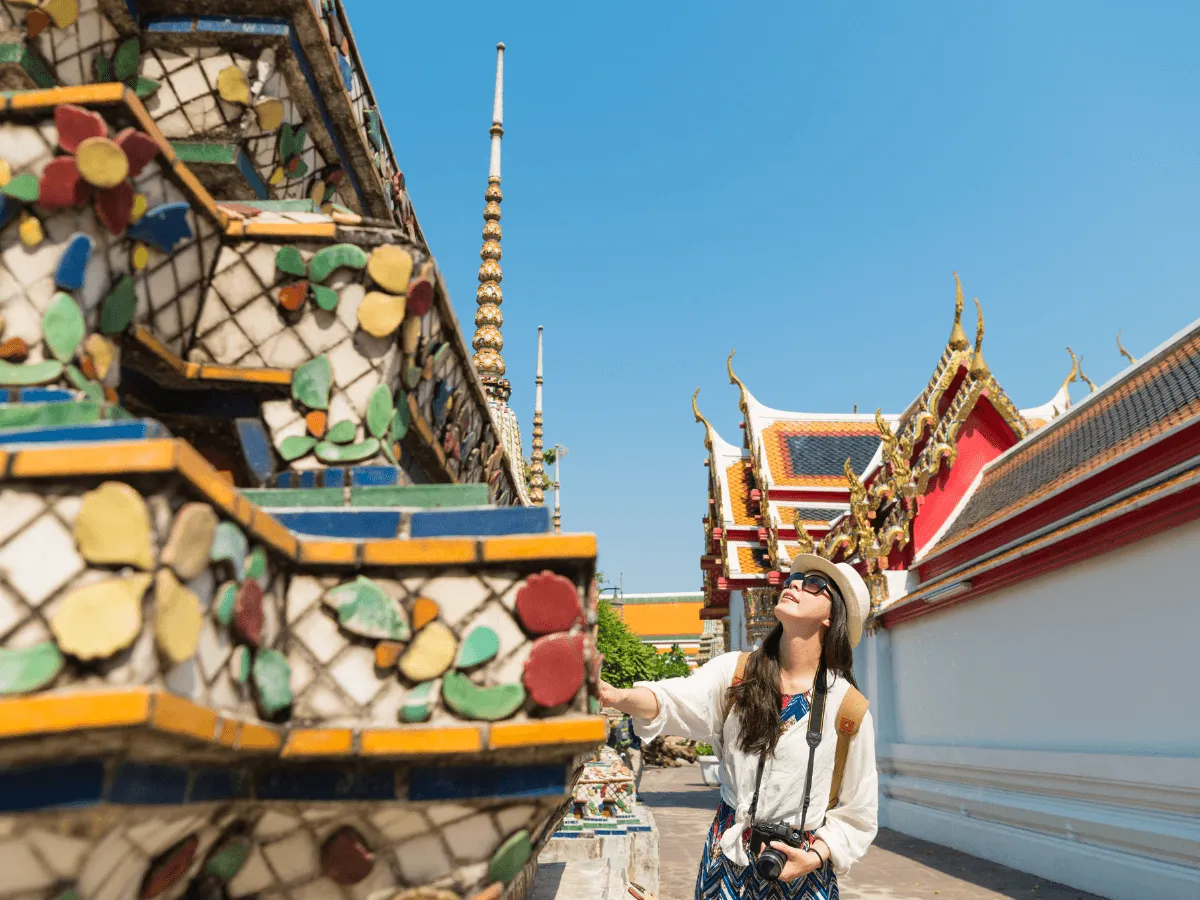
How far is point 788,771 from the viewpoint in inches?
120

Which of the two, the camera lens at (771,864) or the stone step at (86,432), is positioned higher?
the stone step at (86,432)

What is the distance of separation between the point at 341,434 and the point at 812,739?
5.83 ft

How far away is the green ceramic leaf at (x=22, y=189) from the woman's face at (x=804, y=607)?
2.49 m

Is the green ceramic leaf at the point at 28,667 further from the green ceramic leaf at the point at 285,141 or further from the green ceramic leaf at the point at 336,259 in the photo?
the green ceramic leaf at the point at 285,141

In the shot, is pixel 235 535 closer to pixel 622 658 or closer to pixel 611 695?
pixel 611 695

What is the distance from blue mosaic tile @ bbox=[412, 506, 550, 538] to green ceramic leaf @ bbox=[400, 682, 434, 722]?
0.38 metres

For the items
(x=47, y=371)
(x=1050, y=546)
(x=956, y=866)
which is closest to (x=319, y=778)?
(x=47, y=371)

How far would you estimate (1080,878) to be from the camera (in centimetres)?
795

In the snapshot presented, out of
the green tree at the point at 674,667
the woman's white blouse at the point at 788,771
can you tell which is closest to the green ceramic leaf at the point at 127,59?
the woman's white blouse at the point at 788,771

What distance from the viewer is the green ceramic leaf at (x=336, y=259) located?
3066 mm

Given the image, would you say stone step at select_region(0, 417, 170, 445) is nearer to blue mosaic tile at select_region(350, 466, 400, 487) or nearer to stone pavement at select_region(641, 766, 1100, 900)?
blue mosaic tile at select_region(350, 466, 400, 487)

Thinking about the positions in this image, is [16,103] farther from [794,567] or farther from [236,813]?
[794,567]

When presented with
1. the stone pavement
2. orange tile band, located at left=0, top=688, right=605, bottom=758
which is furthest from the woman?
the stone pavement

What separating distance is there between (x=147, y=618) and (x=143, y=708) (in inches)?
6.5
